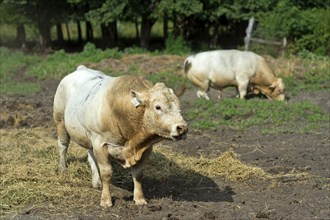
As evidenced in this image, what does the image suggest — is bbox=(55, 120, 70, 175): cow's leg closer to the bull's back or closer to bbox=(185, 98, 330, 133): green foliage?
the bull's back

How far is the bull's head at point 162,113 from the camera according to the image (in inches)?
241

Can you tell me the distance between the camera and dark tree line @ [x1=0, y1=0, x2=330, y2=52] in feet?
81.6

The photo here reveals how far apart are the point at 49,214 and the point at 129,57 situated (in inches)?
624

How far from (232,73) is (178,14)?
12.9m

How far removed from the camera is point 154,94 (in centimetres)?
638

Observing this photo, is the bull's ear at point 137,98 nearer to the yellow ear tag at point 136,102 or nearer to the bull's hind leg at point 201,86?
the yellow ear tag at point 136,102

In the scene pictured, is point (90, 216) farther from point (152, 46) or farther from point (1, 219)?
point (152, 46)

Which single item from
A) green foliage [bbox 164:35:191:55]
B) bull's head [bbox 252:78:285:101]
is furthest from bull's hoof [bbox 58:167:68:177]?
green foliage [bbox 164:35:191:55]

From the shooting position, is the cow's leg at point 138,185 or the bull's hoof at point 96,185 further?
the bull's hoof at point 96,185

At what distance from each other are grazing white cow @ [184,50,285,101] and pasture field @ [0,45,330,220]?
2.21 ft

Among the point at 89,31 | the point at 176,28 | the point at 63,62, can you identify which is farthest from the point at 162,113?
the point at 89,31

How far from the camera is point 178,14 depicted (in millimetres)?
A: 28000

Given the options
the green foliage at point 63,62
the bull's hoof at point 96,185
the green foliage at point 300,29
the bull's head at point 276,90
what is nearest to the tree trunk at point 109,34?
the green foliage at point 63,62

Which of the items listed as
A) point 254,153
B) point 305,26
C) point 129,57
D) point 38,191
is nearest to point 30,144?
point 38,191
